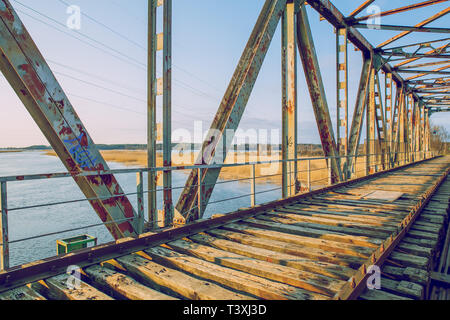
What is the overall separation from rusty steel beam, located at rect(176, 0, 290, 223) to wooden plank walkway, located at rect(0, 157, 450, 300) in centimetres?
77

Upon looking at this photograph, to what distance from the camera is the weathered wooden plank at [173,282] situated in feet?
7.16

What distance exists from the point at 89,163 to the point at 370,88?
524 inches

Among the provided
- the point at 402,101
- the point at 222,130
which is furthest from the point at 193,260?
the point at 402,101

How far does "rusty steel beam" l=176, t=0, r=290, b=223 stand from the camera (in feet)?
15.3

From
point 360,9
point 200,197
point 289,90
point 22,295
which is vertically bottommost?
point 22,295

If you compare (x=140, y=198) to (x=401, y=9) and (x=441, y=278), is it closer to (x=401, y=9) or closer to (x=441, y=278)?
(x=441, y=278)

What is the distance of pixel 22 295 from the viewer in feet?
6.95

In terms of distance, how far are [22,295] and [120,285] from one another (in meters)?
0.67

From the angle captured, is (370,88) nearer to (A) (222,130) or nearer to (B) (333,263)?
(A) (222,130)

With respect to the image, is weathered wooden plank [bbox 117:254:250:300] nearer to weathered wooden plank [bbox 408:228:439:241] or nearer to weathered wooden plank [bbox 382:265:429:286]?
weathered wooden plank [bbox 382:265:429:286]

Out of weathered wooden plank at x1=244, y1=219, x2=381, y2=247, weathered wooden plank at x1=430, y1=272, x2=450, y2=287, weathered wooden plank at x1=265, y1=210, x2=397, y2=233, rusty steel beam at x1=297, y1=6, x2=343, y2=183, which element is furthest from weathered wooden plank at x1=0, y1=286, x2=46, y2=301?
rusty steel beam at x1=297, y1=6, x2=343, y2=183

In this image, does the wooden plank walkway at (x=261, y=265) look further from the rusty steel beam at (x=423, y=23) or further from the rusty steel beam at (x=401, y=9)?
the rusty steel beam at (x=423, y=23)

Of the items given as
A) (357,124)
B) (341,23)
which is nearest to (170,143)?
(341,23)

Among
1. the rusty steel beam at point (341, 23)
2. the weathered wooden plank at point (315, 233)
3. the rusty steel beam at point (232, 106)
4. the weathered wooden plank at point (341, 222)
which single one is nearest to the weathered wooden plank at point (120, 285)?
the rusty steel beam at point (232, 106)
